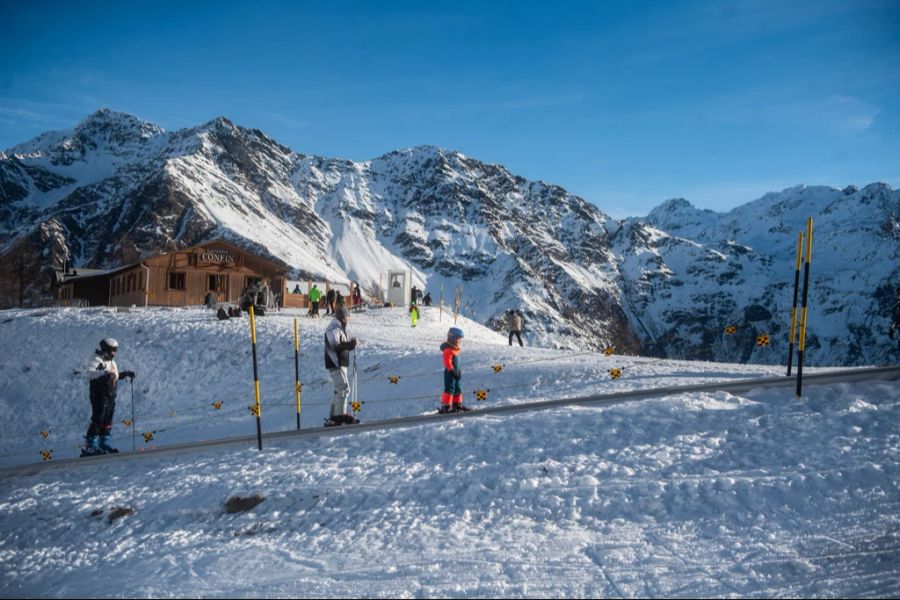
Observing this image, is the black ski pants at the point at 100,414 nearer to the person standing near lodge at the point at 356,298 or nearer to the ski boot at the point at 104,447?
the ski boot at the point at 104,447

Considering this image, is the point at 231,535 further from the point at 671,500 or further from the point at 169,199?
the point at 169,199

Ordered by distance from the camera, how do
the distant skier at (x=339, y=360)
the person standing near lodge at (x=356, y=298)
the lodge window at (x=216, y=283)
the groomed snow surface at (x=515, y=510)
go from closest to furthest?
the groomed snow surface at (x=515, y=510)
the distant skier at (x=339, y=360)
the person standing near lodge at (x=356, y=298)
the lodge window at (x=216, y=283)

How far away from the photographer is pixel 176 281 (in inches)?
1882

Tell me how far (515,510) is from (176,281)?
152 ft

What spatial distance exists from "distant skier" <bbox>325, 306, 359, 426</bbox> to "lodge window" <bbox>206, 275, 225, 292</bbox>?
41023 millimetres

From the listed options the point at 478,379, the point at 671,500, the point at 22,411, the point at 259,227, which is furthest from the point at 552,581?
the point at 259,227

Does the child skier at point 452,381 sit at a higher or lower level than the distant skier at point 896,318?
lower

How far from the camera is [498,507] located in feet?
24.8

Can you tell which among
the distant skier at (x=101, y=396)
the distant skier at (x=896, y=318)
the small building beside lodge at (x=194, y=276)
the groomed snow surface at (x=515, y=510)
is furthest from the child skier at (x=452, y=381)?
the small building beside lodge at (x=194, y=276)

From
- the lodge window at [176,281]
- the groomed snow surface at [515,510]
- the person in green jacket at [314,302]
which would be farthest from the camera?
the lodge window at [176,281]

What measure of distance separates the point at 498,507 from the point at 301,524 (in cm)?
244

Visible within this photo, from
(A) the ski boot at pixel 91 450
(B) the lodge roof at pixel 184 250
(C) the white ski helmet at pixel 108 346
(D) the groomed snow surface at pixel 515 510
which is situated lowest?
(A) the ski boot at pixel 91 450

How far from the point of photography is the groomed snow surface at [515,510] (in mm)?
5926

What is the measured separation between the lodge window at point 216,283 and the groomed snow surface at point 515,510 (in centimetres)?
4131
